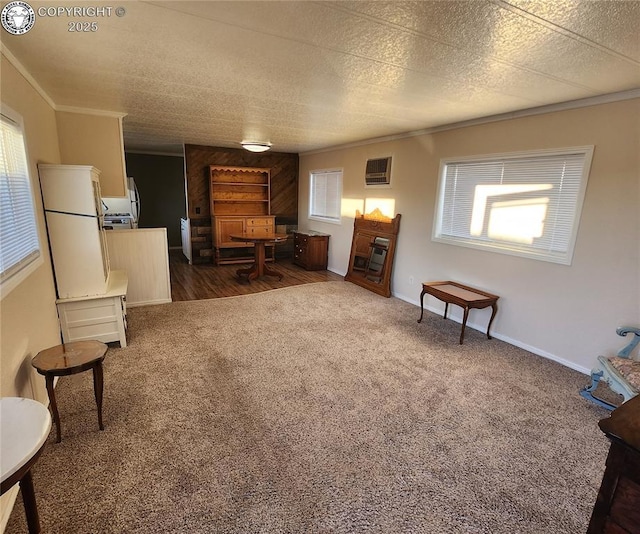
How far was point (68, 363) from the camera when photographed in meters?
1.94

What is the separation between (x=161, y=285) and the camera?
4.40 m

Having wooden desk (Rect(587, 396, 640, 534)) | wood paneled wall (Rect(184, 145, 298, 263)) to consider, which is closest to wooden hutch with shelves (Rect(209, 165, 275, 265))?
wood paneled wall (Rect(184, 145, 298, 263))

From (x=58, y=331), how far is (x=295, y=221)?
556 cm

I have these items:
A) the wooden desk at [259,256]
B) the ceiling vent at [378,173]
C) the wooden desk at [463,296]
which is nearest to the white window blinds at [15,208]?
the wooden desk at [259,256]

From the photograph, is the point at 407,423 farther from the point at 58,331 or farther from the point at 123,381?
the point at 58,331

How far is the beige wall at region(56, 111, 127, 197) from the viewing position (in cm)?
352

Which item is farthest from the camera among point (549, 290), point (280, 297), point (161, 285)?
point (280, 297)

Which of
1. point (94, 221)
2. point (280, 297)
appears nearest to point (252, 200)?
point (280, 297)

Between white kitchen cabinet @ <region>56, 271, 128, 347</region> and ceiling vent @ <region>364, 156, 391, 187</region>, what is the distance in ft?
12.4

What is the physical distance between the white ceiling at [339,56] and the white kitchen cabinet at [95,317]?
5.85 feet

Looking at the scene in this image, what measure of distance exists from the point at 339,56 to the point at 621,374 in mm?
2844

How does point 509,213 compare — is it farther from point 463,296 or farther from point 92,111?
point 92,111

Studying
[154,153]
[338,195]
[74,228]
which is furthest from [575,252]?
[154,153]
